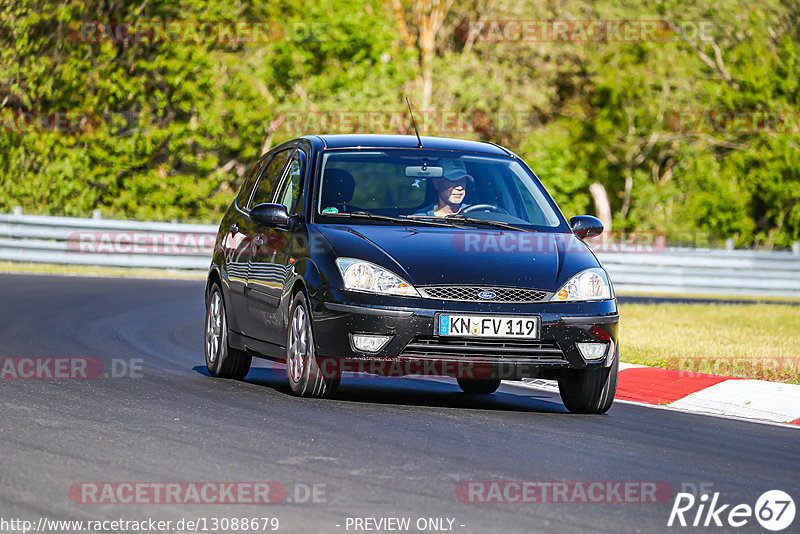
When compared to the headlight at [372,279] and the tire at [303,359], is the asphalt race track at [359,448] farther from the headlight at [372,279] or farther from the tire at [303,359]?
the headlight at [372,279]

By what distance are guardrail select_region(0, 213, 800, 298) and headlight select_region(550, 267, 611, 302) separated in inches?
697

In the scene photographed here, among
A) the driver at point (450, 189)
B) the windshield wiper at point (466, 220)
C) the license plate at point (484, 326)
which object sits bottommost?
the license plate at point (484, 326)

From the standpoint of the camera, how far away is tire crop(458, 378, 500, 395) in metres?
10.4

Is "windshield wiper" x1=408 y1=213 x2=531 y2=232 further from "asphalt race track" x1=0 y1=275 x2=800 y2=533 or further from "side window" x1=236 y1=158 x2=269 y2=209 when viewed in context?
"side window" x1=236 y1=158 x2=269 y2=209

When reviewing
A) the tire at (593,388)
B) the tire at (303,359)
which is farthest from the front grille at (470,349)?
the tire at (303,359)

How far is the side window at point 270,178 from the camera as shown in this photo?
1063 cm

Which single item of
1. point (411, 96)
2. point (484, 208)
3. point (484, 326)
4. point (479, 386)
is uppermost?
point (484, 208)

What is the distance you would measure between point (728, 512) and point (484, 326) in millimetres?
2776

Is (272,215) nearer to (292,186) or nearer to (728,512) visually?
(292,186)

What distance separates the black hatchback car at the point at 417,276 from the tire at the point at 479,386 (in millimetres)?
11

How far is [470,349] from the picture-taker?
850cm

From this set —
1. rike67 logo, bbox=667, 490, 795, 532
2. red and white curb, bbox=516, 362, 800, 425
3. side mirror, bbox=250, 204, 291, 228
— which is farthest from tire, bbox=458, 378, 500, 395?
rike67 logo, bbox=667, 490, 795, 532

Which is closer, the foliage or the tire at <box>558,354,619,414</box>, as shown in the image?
the tire at <box>558,354,619,414</box>

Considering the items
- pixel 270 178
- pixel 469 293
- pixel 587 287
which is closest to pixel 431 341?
pixel 469 293
